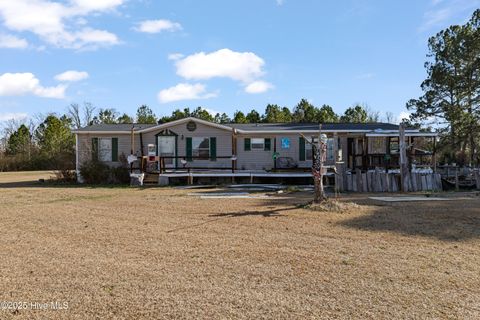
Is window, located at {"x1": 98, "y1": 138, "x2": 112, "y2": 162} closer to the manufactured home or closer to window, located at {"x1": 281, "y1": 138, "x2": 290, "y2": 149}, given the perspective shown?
the manufactured home

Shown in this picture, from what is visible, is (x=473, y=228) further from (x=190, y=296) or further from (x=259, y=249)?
(x=190, y=296)

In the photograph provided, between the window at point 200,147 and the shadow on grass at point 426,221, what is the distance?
36.3 feet

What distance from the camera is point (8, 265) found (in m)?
5.34

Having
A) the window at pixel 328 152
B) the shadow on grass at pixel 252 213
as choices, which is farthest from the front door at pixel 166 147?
the shadow on grass at pixel 252 213

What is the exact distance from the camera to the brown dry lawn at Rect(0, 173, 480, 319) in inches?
157

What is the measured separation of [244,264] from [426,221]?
4.80 metres

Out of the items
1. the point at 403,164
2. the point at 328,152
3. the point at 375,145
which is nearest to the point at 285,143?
the point at 328,152

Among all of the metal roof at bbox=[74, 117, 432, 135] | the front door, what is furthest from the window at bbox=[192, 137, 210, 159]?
the front door

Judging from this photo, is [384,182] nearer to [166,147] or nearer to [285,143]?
[285,143]

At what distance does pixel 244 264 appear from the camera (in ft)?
17.7

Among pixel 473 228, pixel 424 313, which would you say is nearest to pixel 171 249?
pixel 424 313

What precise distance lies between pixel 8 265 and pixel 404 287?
4.70 m

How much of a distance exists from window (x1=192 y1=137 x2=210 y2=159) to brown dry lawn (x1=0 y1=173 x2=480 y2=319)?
35.0ft

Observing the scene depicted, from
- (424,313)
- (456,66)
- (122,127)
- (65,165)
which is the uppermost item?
(456,66)
